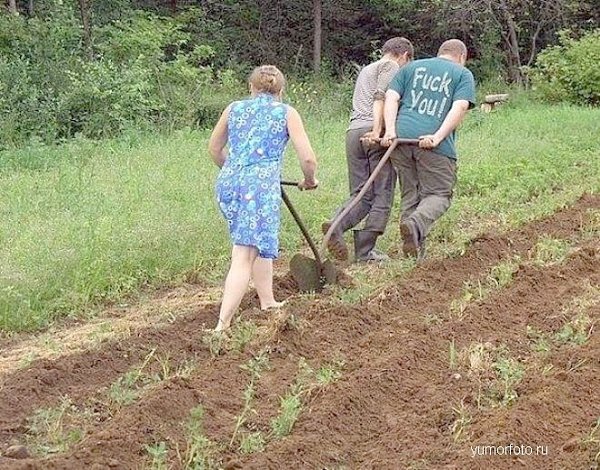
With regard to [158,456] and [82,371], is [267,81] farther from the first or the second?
[158,456]

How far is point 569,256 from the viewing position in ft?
24.2

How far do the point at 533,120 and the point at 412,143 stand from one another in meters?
9.55

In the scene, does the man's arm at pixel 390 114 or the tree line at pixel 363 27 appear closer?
the man's arm at pixel 390 114

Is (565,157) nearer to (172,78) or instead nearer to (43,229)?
(43,229)

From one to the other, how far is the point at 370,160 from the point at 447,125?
0.84 m

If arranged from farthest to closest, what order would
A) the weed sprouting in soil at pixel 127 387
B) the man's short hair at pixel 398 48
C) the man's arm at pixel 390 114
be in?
the man's short hair at pixel 398 48
the man's arm at pixel 390 114
the weed sprouting in soil at pixel 127 387

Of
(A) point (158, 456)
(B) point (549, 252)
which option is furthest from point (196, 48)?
(A) point (158, 456)

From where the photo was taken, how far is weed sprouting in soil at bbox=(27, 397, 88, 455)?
4.26 m

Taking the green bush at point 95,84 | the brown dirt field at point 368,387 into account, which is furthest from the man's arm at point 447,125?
the green bush at point 95,84

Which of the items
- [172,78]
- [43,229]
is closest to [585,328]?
[43,229]

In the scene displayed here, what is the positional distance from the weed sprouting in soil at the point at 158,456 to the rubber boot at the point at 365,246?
409 centimetres

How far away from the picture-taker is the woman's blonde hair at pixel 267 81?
5.94m

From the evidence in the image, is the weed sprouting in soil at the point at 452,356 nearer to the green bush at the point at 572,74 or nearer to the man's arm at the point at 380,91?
the man's arm at the point at 380,91

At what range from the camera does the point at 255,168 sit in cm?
595
